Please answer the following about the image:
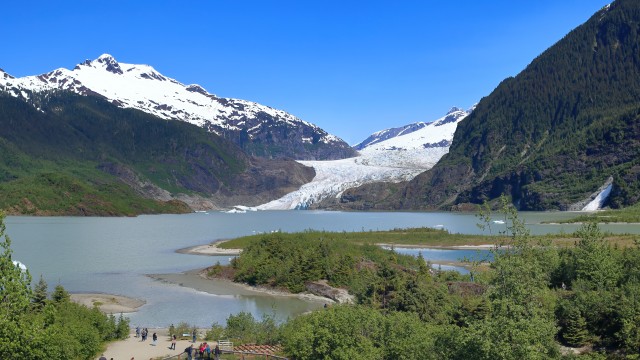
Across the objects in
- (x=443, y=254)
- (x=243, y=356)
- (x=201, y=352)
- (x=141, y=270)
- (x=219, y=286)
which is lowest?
(x=219, y=286)

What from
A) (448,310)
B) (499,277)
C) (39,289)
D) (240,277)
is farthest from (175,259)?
(499,277)

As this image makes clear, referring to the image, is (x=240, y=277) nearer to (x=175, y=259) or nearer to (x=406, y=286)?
(x=175, y=259)

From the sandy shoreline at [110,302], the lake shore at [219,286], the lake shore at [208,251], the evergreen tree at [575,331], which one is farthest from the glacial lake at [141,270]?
the evergreen tree at [575,331]

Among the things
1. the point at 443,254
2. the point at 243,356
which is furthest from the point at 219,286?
the point at 443,254

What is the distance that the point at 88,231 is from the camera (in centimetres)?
15388

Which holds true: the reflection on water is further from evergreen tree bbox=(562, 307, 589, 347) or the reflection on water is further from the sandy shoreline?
evergreen tree bbox=(562, 307, 589, 347)

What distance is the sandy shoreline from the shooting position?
57656mm

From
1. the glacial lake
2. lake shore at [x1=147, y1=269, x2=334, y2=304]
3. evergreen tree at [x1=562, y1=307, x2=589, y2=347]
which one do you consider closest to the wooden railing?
the glacial lake

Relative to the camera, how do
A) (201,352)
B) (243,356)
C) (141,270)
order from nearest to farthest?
(243,356) < (201,352) < (141,270)

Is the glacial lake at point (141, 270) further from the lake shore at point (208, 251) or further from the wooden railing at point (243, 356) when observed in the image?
the wooden railing at point (243, 356)

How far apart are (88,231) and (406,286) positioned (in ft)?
414

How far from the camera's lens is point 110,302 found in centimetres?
6116

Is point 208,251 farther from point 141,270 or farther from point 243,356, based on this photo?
point 243,356

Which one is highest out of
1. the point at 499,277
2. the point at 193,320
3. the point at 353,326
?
the point at 499,277
